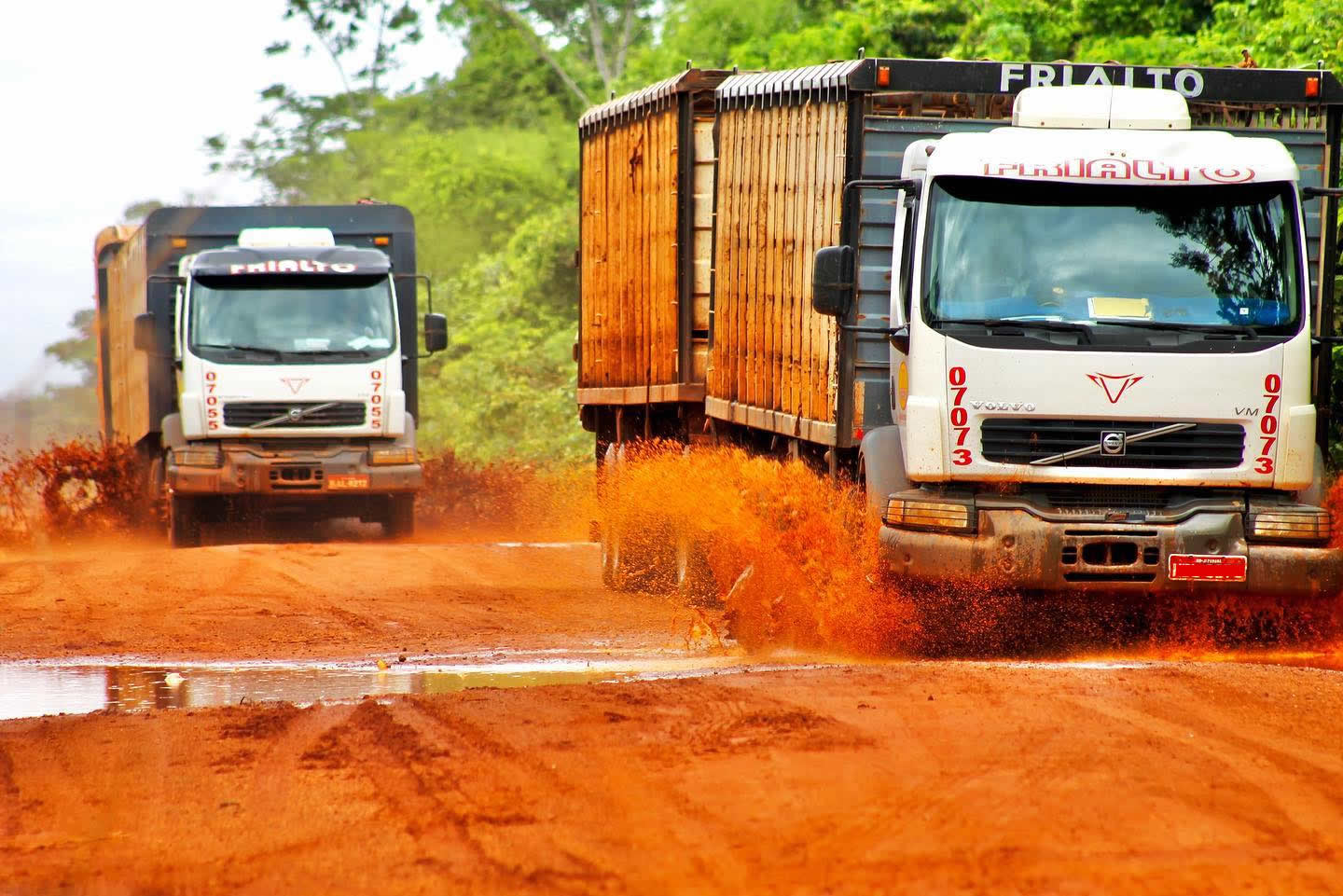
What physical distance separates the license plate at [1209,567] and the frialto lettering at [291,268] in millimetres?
10809

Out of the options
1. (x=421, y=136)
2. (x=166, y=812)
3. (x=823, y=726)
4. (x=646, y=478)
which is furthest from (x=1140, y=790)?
(x=421, y=136)

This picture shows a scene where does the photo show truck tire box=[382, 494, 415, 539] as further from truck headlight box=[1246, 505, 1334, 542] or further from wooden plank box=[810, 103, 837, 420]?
truck headlight box=[1246, 505, 1334, 542]

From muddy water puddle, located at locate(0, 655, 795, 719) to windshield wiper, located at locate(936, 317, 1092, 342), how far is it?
1963 millimetres

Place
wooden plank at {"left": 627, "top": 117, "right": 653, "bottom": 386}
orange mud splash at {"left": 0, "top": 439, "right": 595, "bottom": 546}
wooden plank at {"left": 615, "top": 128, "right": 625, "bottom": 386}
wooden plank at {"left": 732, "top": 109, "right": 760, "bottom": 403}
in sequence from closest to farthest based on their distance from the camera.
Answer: wooden plank at {"left": 732, "top": 109, "right": 760, "bottom": 403}, wooden plank at {"left": 627, "top": 117, "right": 653, "bottom": 386}, wooden plank at {"left": 615, "top": 128, "right": 625, "bottom": 386}, orange mud splash at {"left": 0, "top": 439, "right": 595, "bottom": 546}

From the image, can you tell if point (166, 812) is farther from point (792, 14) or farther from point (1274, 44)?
point (792, 14)

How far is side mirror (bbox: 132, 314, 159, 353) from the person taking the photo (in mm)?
19000

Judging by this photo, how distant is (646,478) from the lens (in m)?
15.0

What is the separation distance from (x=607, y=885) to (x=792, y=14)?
1091 inches

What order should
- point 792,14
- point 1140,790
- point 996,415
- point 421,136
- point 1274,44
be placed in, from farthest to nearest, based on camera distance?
point 421,136 → point 792,14 → point 1274,44 → point 996,415 → point 1140,790

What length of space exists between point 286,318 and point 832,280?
379 inches

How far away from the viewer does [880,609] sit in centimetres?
1007

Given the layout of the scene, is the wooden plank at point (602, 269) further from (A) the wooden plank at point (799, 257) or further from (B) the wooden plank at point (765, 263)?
(A) the wooden plank at point (799, 257)

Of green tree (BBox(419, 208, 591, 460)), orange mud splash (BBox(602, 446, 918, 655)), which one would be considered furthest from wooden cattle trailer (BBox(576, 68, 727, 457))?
green tree (BBox(419, 208, 591, 460))

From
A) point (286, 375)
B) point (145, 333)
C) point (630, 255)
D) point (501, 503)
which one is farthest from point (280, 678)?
point (501, 503)
